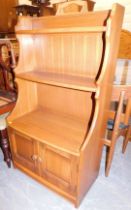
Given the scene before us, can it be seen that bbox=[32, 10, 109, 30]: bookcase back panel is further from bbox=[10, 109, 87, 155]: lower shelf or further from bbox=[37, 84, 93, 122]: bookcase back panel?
bbox=[10, 109, 87, 155]: lower shelf

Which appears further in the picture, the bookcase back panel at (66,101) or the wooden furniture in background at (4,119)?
the wooden furniture in background at (4,119)

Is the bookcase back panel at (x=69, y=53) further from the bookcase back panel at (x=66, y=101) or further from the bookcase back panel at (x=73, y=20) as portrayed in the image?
the bookcase back panel at (x=66, y=101)

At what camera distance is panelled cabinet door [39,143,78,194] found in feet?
4.00

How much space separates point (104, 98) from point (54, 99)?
60 centimetres

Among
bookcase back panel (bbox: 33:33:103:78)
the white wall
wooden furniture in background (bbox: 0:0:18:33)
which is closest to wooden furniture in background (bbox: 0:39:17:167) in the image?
bookcase back panel (bbox: 33:33:103:78)

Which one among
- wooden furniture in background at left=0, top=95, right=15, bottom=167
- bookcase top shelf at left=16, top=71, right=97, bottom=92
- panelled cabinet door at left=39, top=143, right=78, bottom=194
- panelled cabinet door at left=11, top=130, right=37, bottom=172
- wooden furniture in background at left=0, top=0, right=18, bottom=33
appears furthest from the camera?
wooden furniture in background at left=0, top=0, right=18, bottom=33

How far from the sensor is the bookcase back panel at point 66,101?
56.8 inches

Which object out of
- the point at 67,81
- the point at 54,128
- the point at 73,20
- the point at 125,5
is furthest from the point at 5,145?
the point at 125,5

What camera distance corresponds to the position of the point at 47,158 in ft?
4.46

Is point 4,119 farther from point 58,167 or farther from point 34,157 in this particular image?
point 58,167

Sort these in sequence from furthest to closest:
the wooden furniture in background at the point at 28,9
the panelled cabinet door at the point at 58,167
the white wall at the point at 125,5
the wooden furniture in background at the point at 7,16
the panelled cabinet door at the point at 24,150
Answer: the wooden furniture in background at the point at 7,16 < the wooden furniture in background at the point at 28,9 < the white wall at the point at 125,5 < the panelled cabinet door at the point at 24,150 < the panelled cabinet door at the point at 58,167

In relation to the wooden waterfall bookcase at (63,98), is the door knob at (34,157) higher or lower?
lower

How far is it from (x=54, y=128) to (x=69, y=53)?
0.65 m

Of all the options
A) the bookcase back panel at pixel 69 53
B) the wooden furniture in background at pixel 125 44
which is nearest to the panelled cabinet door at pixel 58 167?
the bookcase back panel at pixel 69 53
